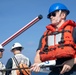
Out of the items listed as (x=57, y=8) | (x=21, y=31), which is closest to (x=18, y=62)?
(x=21, y=31)

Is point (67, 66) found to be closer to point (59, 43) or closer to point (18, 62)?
point (59, 43)

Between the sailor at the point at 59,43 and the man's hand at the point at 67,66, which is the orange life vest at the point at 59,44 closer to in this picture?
the sailor at the point at 59,43

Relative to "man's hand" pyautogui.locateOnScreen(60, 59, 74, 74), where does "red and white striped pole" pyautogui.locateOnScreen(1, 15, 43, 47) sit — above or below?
above

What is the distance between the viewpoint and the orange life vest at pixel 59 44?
12.9ft

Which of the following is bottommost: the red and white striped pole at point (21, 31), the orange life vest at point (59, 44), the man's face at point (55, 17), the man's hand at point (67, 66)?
the man's hand at point (67, 66)

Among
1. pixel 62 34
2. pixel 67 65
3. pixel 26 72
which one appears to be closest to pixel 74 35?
pixel 62 34

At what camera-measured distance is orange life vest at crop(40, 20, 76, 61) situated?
12.9 ft

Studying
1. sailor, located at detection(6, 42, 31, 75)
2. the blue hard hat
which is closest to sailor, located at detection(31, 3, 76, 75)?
the blue hard hat

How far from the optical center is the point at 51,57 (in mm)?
4086

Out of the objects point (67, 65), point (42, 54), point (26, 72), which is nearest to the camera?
point (67, 65)

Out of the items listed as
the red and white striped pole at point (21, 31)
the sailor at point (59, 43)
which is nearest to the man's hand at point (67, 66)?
the sailor at point (59, 43)

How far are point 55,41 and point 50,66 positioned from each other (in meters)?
0.41

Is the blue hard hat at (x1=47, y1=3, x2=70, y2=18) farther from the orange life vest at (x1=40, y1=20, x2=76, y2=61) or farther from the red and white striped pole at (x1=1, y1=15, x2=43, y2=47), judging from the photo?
the red and white striped pole at (x1=1, y1=15, x2=43, y2=47)

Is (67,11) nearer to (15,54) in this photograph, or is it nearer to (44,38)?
(44,38)
